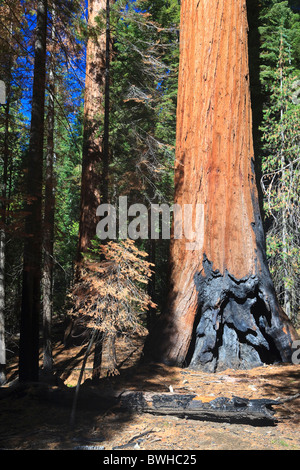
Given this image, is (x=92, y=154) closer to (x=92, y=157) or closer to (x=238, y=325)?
(x=92, y=157)

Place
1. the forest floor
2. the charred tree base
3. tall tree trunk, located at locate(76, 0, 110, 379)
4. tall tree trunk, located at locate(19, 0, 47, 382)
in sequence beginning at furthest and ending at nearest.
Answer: tall tree trunk, located at locate(76, 0, 110, 379) < the charred tree base < tall tree trunk, located at locate(19, 0, 47, 382) < the forest floor

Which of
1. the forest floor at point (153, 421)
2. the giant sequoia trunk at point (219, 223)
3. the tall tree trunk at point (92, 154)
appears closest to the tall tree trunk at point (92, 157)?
the tall tree trunk at point (92, 154)

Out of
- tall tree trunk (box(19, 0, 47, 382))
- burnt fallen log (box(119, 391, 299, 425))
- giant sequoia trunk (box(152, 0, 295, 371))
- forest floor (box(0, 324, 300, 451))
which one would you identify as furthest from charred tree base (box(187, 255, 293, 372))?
tall tree trunk (box(19, 0, 47, 382))

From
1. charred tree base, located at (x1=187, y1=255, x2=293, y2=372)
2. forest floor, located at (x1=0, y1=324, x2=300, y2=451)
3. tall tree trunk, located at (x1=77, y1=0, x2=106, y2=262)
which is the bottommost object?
forest floor, located at (x1=0, y1=324, x2=300, y2=451)

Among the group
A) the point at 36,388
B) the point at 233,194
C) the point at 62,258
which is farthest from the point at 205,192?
the point at 62,258

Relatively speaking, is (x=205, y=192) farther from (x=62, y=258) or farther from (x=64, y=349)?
(x=62, y=258)

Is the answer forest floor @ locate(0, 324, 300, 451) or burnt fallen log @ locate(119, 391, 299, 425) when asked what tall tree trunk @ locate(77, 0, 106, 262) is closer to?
forest floor @ locate(0, 324, 300, 451)

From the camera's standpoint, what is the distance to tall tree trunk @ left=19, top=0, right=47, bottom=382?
5.11 m

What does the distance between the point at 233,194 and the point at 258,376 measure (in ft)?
9.61

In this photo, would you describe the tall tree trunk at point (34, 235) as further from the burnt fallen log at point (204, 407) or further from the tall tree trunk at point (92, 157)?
the tall tree trunk at point (92, 157)

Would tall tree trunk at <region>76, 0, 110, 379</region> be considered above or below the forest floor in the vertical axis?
above

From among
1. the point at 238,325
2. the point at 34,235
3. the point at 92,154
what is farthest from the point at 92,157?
the point at 238,325

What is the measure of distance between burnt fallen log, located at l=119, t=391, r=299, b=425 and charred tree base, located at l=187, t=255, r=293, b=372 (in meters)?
1.53

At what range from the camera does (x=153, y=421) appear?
3.85m
